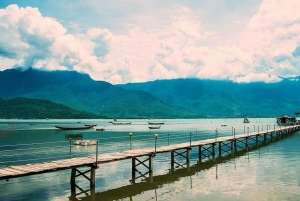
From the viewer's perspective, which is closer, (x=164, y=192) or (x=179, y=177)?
(x=164, y=192)

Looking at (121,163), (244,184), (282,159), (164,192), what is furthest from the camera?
(282,159)

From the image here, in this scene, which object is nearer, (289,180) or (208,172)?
(289,180)

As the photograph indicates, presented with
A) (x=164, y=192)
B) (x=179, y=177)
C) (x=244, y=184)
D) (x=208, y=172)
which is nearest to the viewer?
(x=164, y=192)

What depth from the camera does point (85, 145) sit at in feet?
188

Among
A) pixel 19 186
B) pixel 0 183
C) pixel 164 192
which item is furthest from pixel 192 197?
pixel 0 183

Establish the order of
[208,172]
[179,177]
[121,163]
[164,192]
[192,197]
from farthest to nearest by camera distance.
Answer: [121,163]
[208,172]
[179,177]
[164,192]
[192,197]

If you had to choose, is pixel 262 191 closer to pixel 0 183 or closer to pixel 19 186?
pixel 19 186

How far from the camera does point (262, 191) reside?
20906 mm

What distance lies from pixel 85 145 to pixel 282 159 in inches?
1393

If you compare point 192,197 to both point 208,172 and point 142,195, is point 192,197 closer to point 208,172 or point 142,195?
point 142,195

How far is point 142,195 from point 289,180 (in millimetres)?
12068

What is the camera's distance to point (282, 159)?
3550 cm

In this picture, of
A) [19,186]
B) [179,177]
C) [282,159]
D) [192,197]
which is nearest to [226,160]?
[282,159]

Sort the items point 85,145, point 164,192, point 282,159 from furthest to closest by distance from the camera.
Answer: point 85,145
point 282,159
point 164,192
